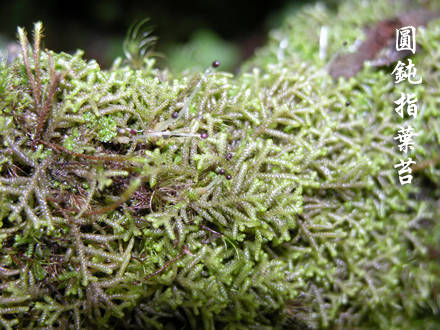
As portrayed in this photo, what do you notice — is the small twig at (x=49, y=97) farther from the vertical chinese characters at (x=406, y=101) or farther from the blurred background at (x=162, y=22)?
the blurred background at (x=162, y=22)

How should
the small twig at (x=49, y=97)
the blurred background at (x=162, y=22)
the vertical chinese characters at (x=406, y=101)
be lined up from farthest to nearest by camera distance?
the blurred background at (x=162, y=22) < the vertical chinese characters at (x=406, y=101) < the small twig at (x=49, y=97)

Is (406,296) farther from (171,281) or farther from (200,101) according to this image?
(200,101)

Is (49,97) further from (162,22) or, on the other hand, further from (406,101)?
(162,22)

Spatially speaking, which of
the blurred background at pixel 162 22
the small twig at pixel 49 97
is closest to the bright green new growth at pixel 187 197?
the small twig at pixel 49 97

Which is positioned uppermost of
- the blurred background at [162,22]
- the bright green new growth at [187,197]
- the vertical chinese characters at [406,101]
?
the blurred background at [162,22]

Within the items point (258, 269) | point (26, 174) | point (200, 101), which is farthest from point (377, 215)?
point (26, 174)
